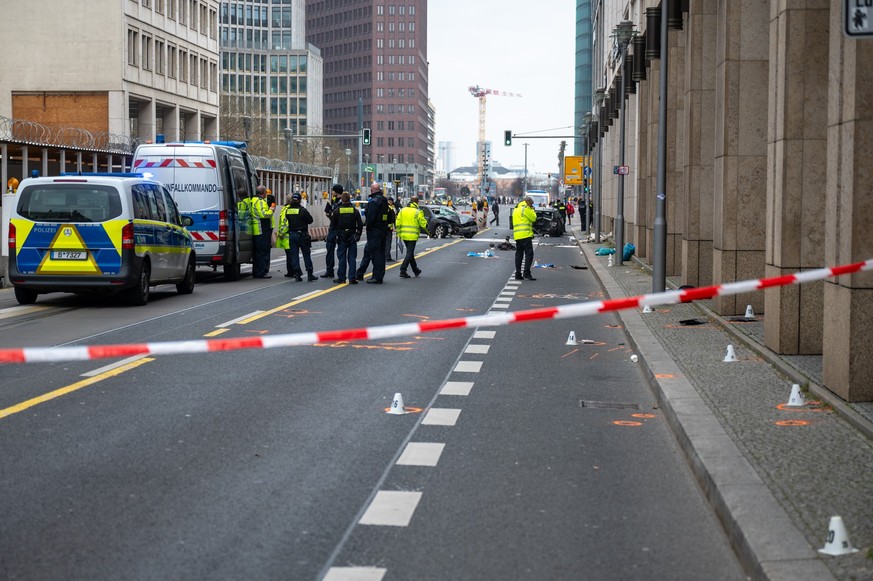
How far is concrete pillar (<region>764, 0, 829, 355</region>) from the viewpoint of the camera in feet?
40.7

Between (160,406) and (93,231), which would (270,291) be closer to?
(93,231)

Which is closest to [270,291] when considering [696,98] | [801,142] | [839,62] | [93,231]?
[93,231]

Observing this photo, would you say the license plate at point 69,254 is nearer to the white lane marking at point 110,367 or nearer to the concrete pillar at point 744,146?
the white lane marking at point 110,367

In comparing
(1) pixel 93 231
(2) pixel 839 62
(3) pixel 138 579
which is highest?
(2) pixel 839 62

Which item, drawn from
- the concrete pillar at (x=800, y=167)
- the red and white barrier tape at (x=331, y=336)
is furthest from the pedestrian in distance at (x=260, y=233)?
the red and white barrier tape at (x=331, y=336)

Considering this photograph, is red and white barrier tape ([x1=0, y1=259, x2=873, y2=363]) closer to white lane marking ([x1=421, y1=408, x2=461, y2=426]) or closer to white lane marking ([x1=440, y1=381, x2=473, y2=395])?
white lane marking ([x1=421, y1=408, x2=461, y2=426])

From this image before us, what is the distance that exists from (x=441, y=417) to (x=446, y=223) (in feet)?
161

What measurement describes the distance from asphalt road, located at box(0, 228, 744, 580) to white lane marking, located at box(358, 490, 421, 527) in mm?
20

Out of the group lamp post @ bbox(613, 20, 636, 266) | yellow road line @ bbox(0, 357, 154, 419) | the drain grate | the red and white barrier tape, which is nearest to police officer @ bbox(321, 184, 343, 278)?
lamp post @ bbox(613, 20, 636, 266)

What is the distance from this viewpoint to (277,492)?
7027 mm

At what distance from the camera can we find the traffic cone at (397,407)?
31.8ft

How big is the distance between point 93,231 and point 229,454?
439 inches

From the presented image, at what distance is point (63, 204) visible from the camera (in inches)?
727

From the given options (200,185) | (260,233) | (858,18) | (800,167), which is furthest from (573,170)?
(858,18)
